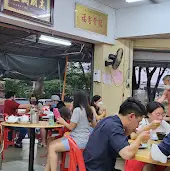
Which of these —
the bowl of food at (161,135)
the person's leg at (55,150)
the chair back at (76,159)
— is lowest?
the person's leg at (55,150)

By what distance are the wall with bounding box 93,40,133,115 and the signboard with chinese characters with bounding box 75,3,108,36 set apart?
1.38 feet

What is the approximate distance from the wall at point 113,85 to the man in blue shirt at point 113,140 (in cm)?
408

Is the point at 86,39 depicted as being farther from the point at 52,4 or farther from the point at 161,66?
the point at 161,66

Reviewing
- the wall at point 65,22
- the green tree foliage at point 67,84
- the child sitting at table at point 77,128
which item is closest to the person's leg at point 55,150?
the child sitting at table at point 77,128

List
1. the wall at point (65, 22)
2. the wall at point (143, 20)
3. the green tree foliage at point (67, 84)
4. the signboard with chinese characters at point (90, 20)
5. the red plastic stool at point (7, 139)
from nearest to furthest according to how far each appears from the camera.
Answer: the wall at point (65, 22)
the signboard with chinese characters at point (90, 20)
the wall at point (143, 20)
the red plastic stool at point (7, 139)
the green tree foliage at point (67, 84)

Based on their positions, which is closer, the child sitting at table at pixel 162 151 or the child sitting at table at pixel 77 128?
the child sitting at table at pixel 162 151

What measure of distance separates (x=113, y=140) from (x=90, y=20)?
4.13 m

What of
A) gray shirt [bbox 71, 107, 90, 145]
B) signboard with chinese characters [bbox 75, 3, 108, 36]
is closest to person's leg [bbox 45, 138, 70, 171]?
gray shirt [bbox 71, 107, 90, 145]

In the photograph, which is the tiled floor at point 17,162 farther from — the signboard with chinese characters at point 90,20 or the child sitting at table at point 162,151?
the child sitting at table at point 162,151

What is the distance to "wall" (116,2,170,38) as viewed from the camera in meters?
5.70

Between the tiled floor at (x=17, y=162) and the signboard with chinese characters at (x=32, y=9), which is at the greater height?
the signboard with chinese characters at (x=32, y=9)

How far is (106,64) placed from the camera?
20.3 ft

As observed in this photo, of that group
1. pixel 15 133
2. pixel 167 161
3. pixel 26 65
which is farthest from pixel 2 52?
pixel 167 161

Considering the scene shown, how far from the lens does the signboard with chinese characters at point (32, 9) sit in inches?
168
